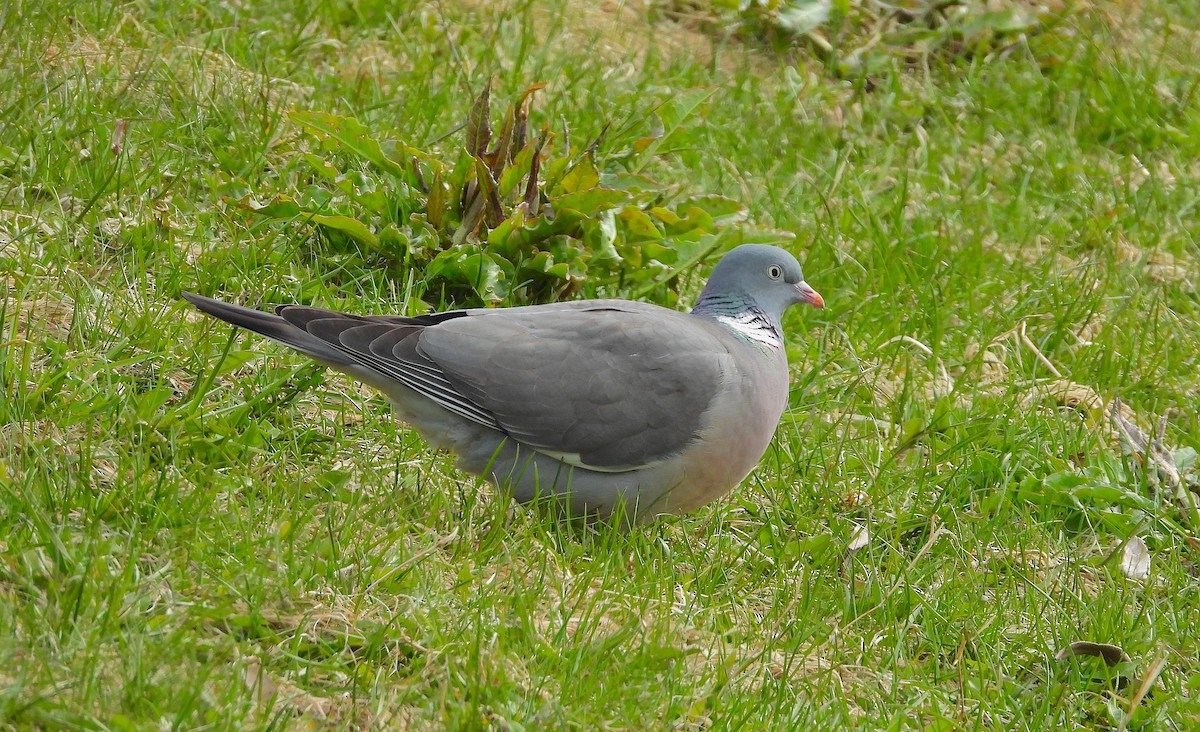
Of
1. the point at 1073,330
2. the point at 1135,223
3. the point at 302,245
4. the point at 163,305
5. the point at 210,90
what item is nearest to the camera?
the point at 163,305

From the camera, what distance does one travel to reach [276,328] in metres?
3.47

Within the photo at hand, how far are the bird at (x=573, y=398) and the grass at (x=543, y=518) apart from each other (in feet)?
0.43

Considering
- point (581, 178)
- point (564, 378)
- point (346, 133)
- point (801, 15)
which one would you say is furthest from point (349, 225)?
point (801, 15)

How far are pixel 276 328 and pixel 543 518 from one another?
86 centimetres

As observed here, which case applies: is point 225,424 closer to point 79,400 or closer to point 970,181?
point 79,400

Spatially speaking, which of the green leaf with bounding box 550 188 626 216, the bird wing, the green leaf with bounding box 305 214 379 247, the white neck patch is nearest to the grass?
the green leaf with bounding box 305 214 379 247

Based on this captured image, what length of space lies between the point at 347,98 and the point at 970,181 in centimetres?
269

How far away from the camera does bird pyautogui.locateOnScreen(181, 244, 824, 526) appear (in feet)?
11.7

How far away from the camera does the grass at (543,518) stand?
9.09ft

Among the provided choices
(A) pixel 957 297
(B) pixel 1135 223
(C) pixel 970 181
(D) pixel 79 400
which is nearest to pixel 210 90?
(D) pixel 79 400

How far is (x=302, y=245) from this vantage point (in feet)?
14.5

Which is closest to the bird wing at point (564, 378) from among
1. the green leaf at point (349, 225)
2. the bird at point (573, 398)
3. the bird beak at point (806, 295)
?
the bird at point (573, 398)

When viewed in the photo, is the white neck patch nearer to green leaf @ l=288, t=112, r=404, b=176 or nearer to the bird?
the bird

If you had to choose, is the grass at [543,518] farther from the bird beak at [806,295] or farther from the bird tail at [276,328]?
the bird beak at [806,295]
